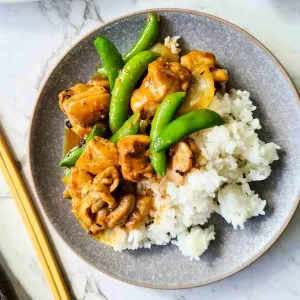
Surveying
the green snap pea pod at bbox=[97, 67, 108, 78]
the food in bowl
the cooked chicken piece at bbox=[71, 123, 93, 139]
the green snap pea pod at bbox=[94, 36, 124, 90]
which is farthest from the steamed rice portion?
the green snap pea pod at bbox=[97, 67, 108, 78]

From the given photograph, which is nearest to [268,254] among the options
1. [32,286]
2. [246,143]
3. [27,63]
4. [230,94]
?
[246,143]

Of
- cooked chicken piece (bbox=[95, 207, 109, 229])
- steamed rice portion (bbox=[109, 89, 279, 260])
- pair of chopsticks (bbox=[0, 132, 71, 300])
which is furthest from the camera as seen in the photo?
pair of chopsticks (bbox=[0, 132, 71, 300])

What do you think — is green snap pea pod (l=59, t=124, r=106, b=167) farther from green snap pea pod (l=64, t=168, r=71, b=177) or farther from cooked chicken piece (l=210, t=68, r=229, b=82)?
cooked chicken piece (l=210, t=68, r=229, b=82)

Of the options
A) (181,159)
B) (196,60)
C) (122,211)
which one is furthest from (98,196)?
(196,60)

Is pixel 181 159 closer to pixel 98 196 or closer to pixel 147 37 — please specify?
pixel 98 196

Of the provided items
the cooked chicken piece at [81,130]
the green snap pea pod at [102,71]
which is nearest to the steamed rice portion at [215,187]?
the cooked chicken piece at [81,130]
